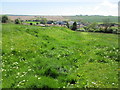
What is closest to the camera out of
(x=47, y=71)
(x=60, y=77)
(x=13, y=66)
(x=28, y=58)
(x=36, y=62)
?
(x=60, y=77)

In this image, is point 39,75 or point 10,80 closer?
point 10,80

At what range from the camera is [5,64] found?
10.7m

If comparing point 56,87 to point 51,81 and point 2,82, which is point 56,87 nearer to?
point 51,81

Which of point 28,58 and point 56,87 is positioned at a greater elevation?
point 28,58

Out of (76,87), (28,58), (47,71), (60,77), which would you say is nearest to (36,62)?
(28,58)

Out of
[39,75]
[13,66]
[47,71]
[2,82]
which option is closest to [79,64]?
[47,71]

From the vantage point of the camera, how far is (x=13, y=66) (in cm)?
1045

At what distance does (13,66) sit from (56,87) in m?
4.51

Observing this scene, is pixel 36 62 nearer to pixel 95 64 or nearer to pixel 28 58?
pixel 28 58

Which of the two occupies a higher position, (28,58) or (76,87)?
(28,58)

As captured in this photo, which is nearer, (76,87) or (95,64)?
(76,87)

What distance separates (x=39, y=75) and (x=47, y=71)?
785mm

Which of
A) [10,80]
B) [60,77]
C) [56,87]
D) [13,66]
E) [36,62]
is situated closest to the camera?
[56,87]

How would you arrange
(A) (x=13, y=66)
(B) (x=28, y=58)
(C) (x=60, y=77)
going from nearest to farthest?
(C) (x=60, y=77) → (A) (x=13, y=66) → (B) (x=28, y=58)
